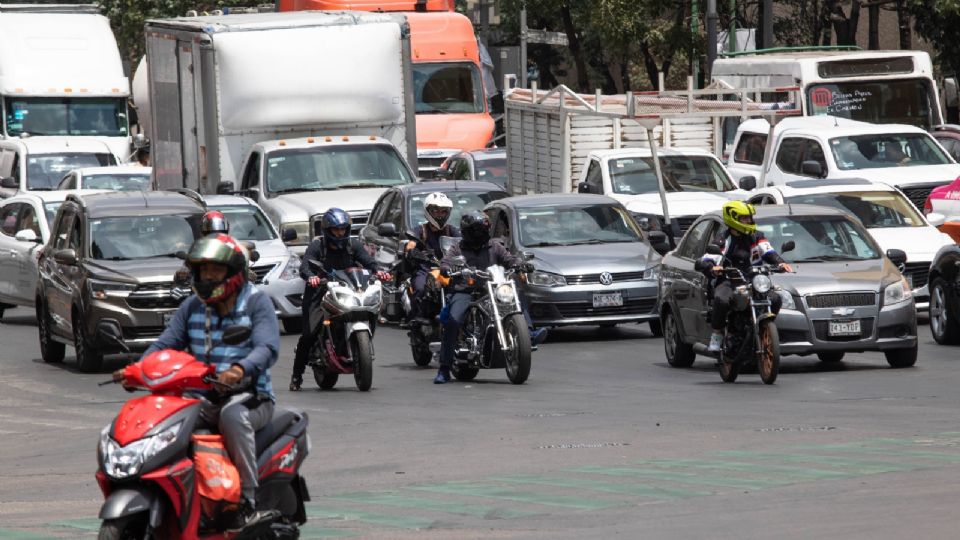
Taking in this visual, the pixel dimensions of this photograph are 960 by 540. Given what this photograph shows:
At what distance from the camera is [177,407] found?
8000 millimetres

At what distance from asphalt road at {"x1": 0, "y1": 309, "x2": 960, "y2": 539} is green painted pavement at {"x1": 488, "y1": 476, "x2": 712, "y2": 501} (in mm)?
15

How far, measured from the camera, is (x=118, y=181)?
32.8 metres

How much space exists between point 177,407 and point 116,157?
31507 millimetres

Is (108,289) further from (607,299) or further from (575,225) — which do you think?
(575,225)

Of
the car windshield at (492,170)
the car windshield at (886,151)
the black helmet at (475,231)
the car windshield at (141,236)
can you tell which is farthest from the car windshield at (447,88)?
the black helmet at (475,231)

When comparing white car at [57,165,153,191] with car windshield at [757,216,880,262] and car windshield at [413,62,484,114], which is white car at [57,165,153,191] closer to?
car windshield at [413,62,484,114]

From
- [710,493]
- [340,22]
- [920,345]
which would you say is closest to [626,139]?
[340,22]

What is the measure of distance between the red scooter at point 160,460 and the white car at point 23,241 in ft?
55.1

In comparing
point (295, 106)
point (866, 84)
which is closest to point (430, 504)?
point (295, 106)

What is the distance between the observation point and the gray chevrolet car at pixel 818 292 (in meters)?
18.0

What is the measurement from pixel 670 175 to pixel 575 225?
4757mm

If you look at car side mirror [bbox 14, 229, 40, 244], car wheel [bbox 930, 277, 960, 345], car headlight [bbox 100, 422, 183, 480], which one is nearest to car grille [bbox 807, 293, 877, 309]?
car wheel [bbox 930, 277, 960, 345]

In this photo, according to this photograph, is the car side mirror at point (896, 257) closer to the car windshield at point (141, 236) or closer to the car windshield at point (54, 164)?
the car windshield at point (141, 236)

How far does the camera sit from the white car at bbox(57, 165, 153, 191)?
32.4m
